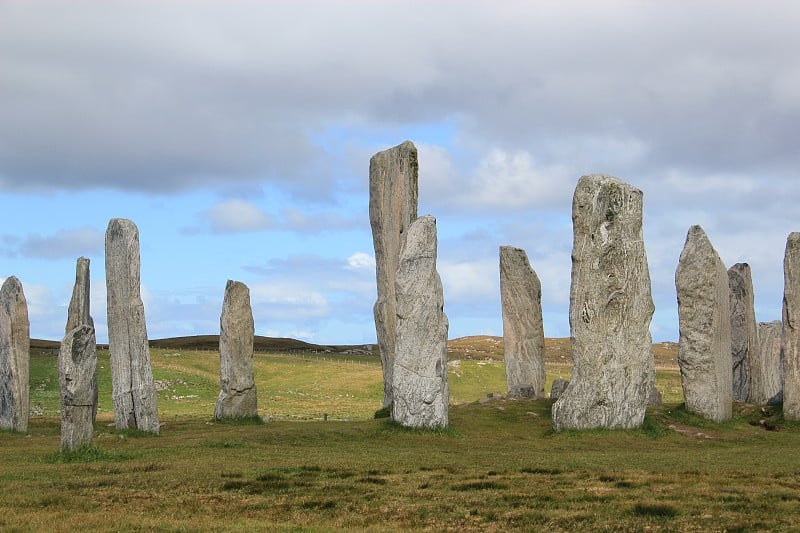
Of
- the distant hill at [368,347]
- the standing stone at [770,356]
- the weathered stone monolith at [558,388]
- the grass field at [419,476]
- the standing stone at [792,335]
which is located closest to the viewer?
the grass field at [419,476]

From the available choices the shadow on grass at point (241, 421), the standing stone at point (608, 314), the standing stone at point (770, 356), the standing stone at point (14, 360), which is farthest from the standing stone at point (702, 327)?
the standing stone at point (14, 360)

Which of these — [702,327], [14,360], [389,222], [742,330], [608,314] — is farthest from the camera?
[742,330]

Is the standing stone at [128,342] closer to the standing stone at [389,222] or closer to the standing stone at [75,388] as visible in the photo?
the standing stone at [75,388]

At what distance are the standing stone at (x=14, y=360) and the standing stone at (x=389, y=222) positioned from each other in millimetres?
10579

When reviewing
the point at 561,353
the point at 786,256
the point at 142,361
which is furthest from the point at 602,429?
the point at 561,353

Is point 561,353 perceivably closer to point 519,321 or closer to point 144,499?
point 519,321

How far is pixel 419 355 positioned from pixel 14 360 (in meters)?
12.5

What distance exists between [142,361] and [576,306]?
37.7 ft

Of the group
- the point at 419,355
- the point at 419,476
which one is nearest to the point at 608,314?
the point at 419,355

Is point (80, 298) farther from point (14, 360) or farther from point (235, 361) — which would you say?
point (235, 361)

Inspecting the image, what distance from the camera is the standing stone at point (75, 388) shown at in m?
21.0

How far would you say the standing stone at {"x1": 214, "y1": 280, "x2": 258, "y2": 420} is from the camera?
104ft

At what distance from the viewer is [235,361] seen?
31.9 meters

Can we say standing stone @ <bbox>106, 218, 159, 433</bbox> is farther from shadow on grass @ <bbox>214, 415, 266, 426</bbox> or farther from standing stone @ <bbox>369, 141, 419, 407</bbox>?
standing stone @ <bbox>369, 141, 419, 407</bbox>
